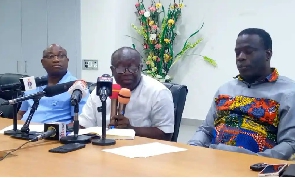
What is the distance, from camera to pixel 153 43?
16.4ft

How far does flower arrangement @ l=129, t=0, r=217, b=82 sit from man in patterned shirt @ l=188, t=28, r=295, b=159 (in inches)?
105

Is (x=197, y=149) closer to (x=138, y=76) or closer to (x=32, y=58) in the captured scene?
(x=138, y=76)

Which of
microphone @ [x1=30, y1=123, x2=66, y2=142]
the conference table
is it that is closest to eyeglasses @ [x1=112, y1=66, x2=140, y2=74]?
microphone @ [x1=30, y1=123, x2=66, y2=142]

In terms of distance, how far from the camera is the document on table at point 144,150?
1.74 metres

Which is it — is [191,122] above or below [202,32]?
below

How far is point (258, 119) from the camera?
213cm

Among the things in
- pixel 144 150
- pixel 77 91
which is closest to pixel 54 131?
pixel 77 91

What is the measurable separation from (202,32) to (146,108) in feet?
8.59

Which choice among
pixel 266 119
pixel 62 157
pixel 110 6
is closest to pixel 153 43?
pixel 110 6

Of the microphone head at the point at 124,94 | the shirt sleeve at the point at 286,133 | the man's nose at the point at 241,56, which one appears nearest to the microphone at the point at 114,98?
the microphone head at the point at 124,94

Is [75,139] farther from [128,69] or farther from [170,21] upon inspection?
[170,21]

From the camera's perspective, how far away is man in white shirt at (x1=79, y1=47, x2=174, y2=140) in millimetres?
2484

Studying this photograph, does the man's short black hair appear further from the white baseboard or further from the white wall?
the white baseboard

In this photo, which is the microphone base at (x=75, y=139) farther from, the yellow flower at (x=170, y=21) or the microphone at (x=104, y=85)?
the yellow flower at (x=170, y=21)
